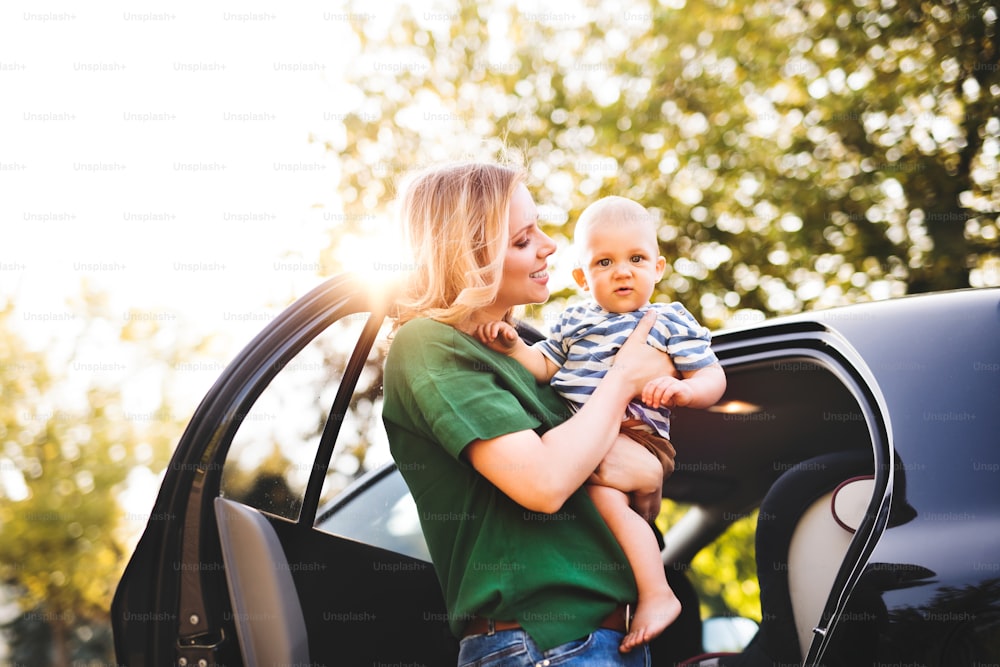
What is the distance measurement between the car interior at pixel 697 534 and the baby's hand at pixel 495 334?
79 centimetres

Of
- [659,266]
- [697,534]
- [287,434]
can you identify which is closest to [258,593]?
[287,434]

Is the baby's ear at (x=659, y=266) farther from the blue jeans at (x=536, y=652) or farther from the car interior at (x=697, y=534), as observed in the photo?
the blue jeans at (x=536, y=652)

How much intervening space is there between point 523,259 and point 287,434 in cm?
102

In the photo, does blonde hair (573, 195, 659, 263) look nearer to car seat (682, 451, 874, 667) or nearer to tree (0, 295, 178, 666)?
car seat (682, 451, 874, 667)

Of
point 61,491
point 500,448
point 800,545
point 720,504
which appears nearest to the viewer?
point 500,448

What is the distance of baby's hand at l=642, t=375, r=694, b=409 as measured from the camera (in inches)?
82.7

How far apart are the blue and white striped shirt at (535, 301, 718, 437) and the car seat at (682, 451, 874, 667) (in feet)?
2.21

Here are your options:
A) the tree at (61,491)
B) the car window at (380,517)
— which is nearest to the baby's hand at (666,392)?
the car window at (380,517)

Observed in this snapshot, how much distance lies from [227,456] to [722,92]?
10.2 m

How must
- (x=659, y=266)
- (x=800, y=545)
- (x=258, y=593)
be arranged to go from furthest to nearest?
1. (x=800, y=545)
2. (x=659, y=266)
3. (x=258, y=593)

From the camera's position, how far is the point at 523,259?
6.86 feet

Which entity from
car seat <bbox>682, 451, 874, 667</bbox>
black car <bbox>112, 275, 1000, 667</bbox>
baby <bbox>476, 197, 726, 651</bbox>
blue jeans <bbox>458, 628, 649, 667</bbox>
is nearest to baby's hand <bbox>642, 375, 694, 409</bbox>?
baby <bbox>476, 197, 726, 651</bbox>

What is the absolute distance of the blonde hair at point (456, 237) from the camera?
2.02m

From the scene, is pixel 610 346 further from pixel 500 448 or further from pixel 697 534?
pixel 697 534
